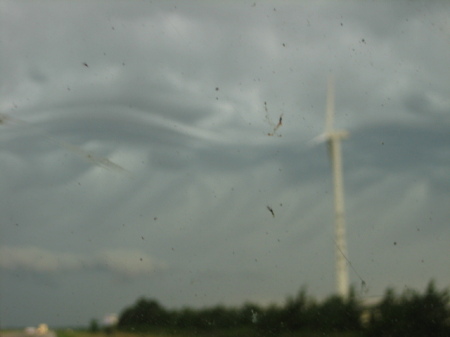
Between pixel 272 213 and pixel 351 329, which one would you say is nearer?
pixel 272 213

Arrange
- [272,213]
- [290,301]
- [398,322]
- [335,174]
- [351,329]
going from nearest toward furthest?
[272,213]
[335,174]
[290,301]
[351,329]
[398,322]

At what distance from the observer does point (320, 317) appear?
24.4ft

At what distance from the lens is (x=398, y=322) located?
7977 millimetres

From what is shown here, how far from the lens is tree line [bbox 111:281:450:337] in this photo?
20.4 ft

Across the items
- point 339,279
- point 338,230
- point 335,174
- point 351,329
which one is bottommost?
point 351,329

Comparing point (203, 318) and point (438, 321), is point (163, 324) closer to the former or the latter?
point (203, 318)

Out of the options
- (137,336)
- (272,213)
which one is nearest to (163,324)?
(137,336)

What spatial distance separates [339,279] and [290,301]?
862 millimetres

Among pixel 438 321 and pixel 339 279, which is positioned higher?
pixel 339 279

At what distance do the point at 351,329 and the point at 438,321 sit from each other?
3.94ft

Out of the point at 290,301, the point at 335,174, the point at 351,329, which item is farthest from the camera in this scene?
the point at 351,329

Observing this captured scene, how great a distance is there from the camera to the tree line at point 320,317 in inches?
245

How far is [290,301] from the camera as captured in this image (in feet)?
22.6

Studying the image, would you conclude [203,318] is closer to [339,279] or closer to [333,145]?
[339,279]
